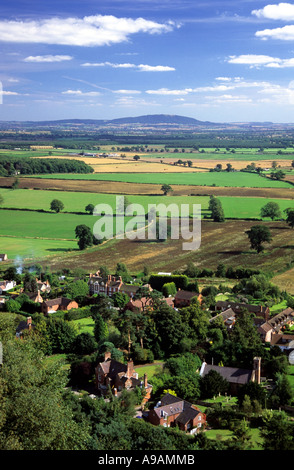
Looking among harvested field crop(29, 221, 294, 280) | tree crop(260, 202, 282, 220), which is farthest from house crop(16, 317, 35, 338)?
tree crop(260, 202, 282, 220)

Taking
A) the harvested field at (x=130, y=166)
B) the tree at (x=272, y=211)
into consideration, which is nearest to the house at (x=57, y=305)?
the tree at (x=272, y=211)

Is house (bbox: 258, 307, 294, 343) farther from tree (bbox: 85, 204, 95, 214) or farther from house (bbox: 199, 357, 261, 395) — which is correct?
tree (bbox: 85, 204, 95, 214)

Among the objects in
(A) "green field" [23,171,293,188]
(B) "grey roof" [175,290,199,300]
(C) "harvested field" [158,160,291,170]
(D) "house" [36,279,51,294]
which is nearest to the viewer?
(B) "grey roof" [175,290,199,300]

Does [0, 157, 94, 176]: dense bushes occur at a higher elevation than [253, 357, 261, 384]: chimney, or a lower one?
higher

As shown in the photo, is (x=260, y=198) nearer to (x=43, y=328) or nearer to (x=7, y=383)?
(x=43, y=328)

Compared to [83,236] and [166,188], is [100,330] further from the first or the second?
[166,188]

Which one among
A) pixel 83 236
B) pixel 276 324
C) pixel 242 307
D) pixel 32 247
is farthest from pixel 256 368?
pixel 32 247
